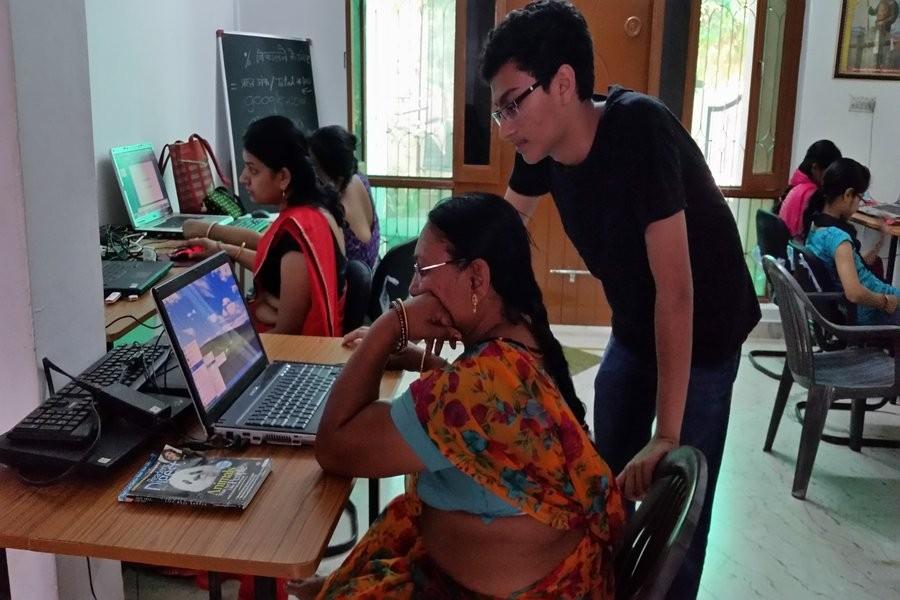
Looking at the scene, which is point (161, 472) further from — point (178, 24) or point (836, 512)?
point (178, 24)

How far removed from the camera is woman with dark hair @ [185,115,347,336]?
6.93 ft

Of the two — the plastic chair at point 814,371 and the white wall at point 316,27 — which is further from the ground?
the white wall at point 316,27

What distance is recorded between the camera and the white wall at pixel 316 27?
447 centimetres

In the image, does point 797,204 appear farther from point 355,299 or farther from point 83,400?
point 83,400

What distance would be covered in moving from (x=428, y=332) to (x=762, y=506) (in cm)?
190

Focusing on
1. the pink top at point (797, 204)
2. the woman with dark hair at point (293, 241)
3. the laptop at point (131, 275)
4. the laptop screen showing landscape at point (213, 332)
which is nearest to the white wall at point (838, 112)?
the pink top at point (797, 204)

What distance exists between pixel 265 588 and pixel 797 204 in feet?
9.92

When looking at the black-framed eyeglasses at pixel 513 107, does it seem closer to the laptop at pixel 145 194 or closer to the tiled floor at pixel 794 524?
the tiled floor at pixel 794 524

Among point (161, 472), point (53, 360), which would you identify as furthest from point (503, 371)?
point (53, 360)

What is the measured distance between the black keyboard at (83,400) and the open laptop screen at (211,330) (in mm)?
162

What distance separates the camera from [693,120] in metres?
4.50

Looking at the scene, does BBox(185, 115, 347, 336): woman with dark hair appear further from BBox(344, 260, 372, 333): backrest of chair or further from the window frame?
the window frame

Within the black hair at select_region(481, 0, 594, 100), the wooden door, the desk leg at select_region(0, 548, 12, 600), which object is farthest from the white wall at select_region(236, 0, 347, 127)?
the desk leg at select_region(0, 548, 12, 600)

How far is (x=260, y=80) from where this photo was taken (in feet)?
14.1
